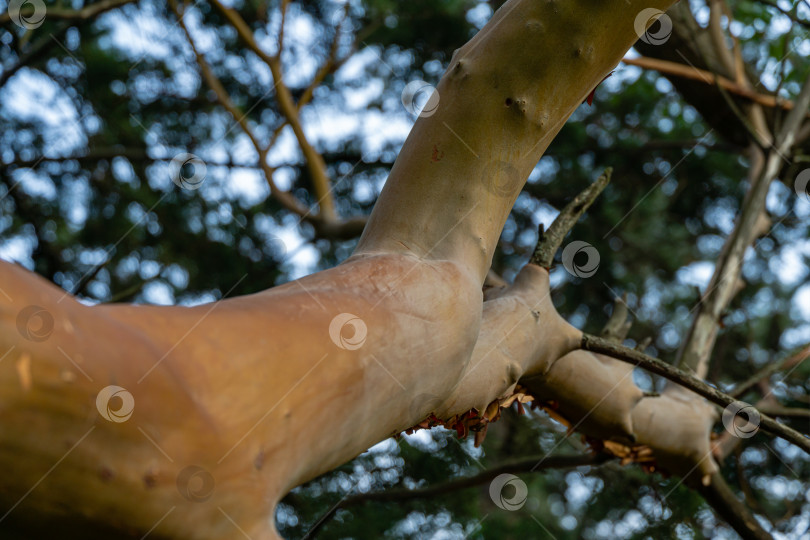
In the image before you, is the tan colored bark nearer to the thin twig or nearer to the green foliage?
the thin twig

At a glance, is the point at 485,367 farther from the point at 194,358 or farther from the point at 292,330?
the point at 194,358

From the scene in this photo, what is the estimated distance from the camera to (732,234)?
2557 mm

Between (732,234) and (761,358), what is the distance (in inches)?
107

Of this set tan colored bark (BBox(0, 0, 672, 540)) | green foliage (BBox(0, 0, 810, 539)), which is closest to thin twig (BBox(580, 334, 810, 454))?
tan colored bark (BBox(0, 0, 672, 540))

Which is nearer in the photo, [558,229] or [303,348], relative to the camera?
[303,348]

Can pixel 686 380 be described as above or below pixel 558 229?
below

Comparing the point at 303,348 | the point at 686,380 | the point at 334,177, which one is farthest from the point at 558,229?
the point at 334,177

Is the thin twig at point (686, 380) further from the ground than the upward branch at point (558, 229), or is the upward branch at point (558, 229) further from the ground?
the upward branch at point (558, 229)

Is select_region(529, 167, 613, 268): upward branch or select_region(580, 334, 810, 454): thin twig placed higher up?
select_region(529, 167, 613, 268): upward branch

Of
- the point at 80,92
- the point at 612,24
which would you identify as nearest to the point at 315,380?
the point at 612,24

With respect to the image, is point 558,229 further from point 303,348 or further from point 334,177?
point 334,177

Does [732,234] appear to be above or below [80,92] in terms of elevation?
below

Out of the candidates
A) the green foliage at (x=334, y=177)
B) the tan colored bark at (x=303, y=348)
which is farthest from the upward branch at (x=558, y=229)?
the green foliage at (x=334, y=177)

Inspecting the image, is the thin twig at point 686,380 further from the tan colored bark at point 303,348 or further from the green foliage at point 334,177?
the green foliage at point 334,177
